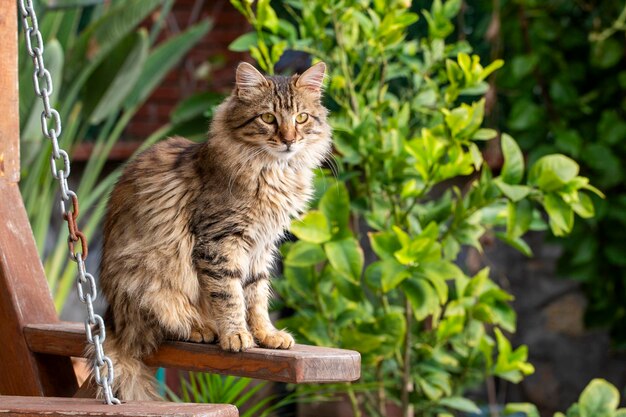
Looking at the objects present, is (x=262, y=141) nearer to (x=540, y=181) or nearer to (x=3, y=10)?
(x=3, y=10)

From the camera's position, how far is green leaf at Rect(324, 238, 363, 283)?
8.93 feet

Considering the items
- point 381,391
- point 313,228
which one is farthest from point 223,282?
point 381,391

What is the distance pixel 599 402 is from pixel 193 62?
2.88m

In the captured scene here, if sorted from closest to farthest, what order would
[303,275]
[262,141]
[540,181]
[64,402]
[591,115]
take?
[64,402] → [262,141] → [540,181] → [303,275] → [591,115]

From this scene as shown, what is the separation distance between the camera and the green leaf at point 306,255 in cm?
280

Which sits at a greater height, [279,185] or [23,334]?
[279,185]

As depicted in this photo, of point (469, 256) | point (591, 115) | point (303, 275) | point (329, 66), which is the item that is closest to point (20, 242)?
point (303, 275)

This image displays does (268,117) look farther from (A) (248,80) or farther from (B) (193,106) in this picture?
(B) (193,106)

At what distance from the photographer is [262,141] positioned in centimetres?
225

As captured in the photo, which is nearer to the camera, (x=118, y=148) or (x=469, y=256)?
(x=469, y=256)

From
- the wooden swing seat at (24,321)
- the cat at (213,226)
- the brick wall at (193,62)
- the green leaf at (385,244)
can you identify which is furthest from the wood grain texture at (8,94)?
the brick wall at (193,62)

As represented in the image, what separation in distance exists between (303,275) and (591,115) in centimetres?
185

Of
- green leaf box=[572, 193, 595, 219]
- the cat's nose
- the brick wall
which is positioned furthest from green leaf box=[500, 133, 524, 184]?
the brick wall

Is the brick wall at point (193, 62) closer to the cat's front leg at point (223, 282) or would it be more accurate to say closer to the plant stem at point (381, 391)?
the plant stem at point (381, 391)
